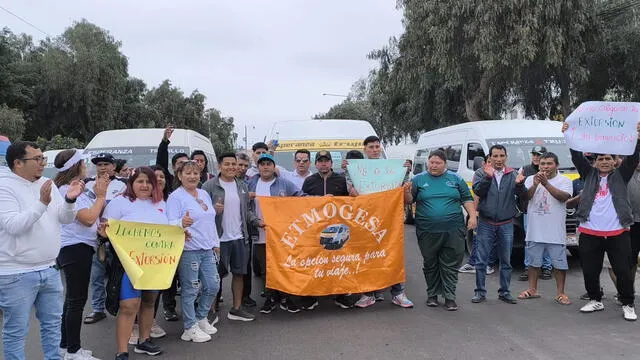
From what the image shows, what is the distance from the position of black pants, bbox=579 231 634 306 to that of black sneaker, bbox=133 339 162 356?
15.5ft

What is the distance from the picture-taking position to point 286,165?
9.15 m

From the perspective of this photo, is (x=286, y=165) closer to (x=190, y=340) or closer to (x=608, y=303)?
(x=190, y=340)

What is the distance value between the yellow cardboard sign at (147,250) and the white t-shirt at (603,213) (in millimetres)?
4470

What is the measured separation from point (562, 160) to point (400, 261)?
4.49 m

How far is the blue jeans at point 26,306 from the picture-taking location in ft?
11.6

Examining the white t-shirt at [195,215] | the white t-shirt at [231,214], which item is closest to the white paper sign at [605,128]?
the white t-shirt at [231,214]

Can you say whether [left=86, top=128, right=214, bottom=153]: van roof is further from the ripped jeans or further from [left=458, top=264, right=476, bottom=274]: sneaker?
[left=458, top=264, right=476, bottom=274]: sneaker

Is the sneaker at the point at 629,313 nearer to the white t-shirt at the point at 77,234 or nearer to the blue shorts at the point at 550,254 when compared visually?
the blue shorts at the point at 550,254

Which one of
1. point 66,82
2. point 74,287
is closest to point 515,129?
point 74,287

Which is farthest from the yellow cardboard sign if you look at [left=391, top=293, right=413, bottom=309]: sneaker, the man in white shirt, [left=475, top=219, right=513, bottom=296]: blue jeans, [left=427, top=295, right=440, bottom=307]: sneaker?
[left=475, top=219, right=513, bottom=296]: blue jeans

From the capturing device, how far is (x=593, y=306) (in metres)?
5.84

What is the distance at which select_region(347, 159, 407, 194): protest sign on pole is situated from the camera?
249 inches

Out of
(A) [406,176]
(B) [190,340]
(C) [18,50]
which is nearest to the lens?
(B) [190,340]

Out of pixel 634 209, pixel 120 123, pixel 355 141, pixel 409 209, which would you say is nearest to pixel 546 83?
pixel 409 209
